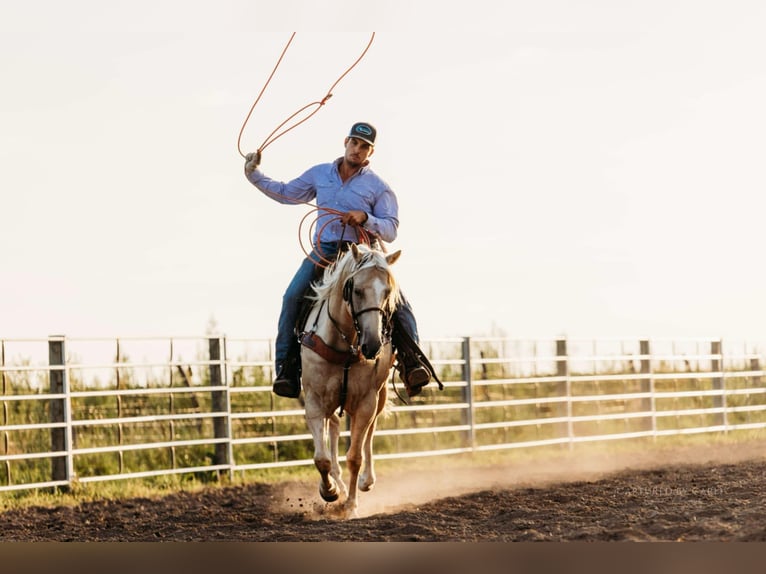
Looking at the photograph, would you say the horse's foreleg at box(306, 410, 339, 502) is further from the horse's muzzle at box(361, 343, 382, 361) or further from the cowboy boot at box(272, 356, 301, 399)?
the horse's muzzle at box(361, 343, 382, 361)

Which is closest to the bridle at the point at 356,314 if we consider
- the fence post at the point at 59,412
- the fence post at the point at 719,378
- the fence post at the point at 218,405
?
the fence post at the point at 59,412

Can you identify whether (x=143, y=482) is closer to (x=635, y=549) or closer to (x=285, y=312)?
(x=285, y=312)

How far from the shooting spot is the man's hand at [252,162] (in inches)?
321

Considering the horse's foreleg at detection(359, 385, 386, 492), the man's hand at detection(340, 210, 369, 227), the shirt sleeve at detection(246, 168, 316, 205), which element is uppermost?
the shirt sleeve at detection(246, 168, 316, 205)

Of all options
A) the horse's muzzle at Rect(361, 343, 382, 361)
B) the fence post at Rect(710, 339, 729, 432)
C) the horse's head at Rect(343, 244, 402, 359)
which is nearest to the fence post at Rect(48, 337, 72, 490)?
the horse's head at Rect(343, 244, 402, 359)

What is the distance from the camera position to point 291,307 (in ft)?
25.9

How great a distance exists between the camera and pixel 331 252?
314 inches

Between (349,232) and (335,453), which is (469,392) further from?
(349,232)

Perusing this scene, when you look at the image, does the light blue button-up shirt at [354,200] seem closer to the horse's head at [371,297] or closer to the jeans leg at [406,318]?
the jeans leg at [406,318]

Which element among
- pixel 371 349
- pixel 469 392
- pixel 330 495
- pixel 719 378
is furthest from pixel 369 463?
pixel 719 378

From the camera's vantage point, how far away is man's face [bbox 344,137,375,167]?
25.8ft

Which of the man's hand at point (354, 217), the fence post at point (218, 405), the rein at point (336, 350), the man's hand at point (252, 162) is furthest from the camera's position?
the fence post at point (218, 405)

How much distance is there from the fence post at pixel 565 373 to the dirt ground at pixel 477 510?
2.57 metres

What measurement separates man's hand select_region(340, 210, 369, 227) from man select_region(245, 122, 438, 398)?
0.06 m
